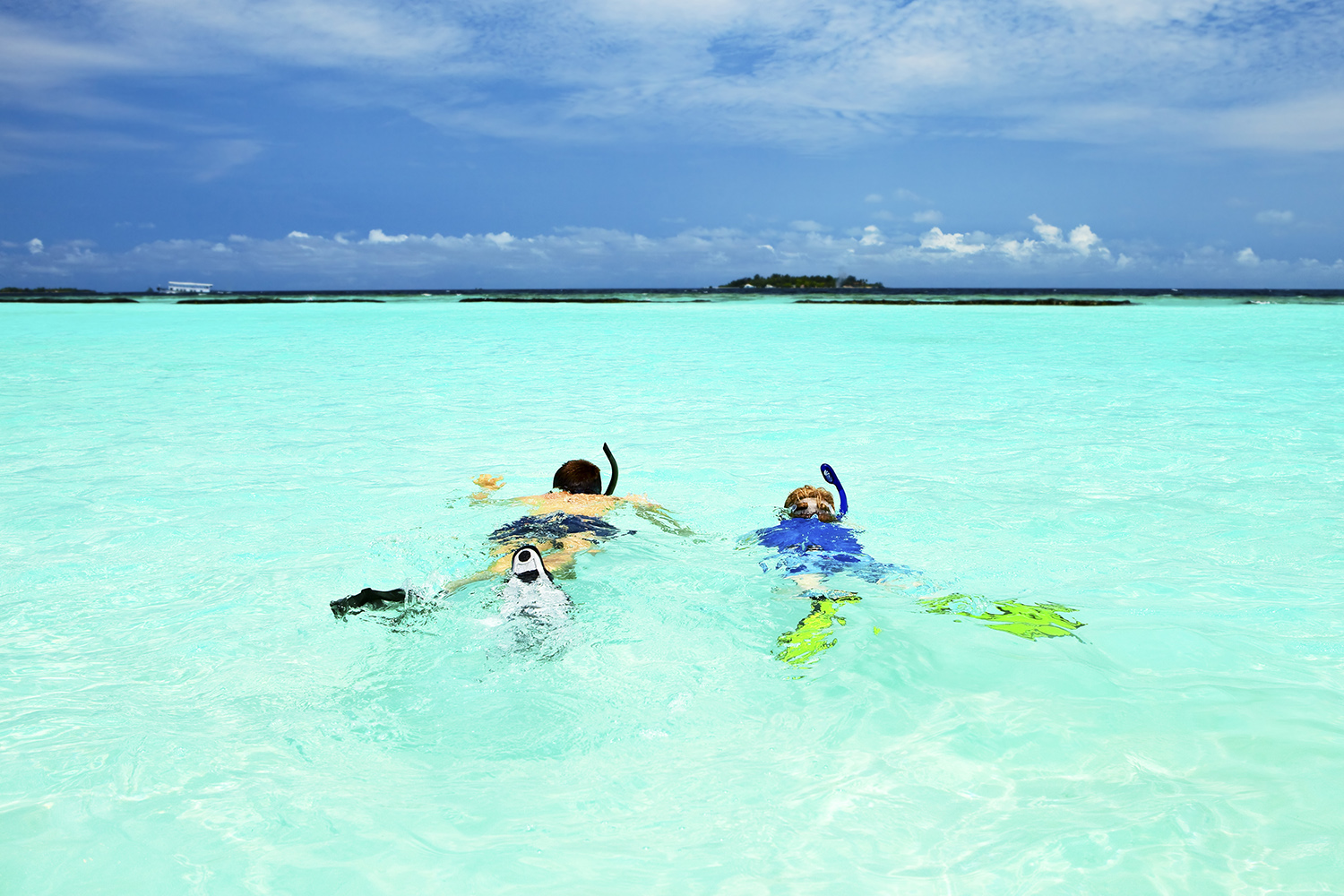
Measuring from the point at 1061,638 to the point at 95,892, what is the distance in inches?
194

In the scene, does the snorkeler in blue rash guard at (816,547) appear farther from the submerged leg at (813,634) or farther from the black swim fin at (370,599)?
the black swim fin at (370,599)

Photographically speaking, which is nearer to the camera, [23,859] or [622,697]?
[23,859]

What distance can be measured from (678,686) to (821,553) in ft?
5.97

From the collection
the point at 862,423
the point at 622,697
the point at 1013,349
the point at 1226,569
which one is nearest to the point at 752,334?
the point at 1013,349

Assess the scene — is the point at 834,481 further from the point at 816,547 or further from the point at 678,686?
the point at 678,686

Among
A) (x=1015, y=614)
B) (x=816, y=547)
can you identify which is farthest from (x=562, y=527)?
(x=1015, y=614)

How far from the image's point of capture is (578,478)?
6.62 metres

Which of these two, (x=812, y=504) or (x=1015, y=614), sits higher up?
(x=812, y=504)

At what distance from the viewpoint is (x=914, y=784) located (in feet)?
11.5

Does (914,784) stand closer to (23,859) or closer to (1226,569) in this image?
(23,859)

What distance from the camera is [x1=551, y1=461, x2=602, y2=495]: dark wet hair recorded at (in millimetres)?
6617

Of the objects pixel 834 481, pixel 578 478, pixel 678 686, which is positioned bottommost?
pixel 678 686

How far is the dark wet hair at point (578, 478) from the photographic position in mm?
6617

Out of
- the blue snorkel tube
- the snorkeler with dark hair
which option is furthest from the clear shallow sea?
the blue snorkel tube
